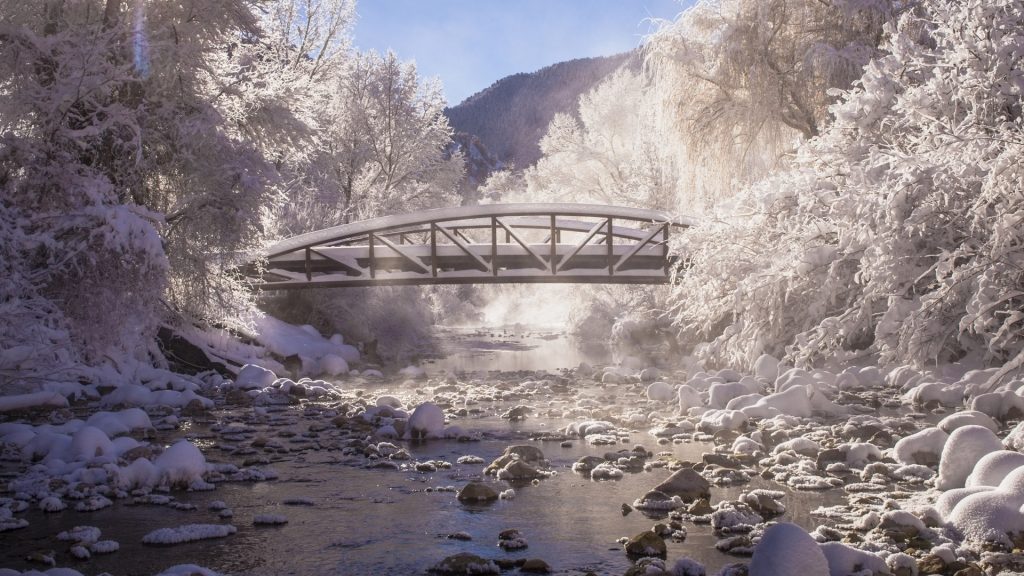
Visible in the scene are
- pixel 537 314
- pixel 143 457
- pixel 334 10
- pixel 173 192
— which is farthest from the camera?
pixel 537 314

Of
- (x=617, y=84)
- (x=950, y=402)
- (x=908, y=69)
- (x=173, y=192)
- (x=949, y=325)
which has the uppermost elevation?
(x=617, y=84)

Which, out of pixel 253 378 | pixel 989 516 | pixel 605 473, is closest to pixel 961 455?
pixel 989 516

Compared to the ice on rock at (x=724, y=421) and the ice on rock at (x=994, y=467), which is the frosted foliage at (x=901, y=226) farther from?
the ice on rock at (x=994, y=467)

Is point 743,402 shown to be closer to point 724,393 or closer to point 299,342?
point 724,393

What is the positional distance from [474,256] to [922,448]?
33.7 ft

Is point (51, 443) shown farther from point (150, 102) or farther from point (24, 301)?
point (150, 102)

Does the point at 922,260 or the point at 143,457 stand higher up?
the point at 922,260

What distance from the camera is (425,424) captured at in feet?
27.2

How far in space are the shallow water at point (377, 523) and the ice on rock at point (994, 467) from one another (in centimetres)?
79

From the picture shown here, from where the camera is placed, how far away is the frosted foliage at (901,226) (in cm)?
790

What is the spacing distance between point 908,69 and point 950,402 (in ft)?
12.4

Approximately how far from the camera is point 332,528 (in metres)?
5.12

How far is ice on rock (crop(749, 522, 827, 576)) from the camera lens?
3.75 metres

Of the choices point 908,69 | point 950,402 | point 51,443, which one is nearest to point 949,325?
point 950,402
